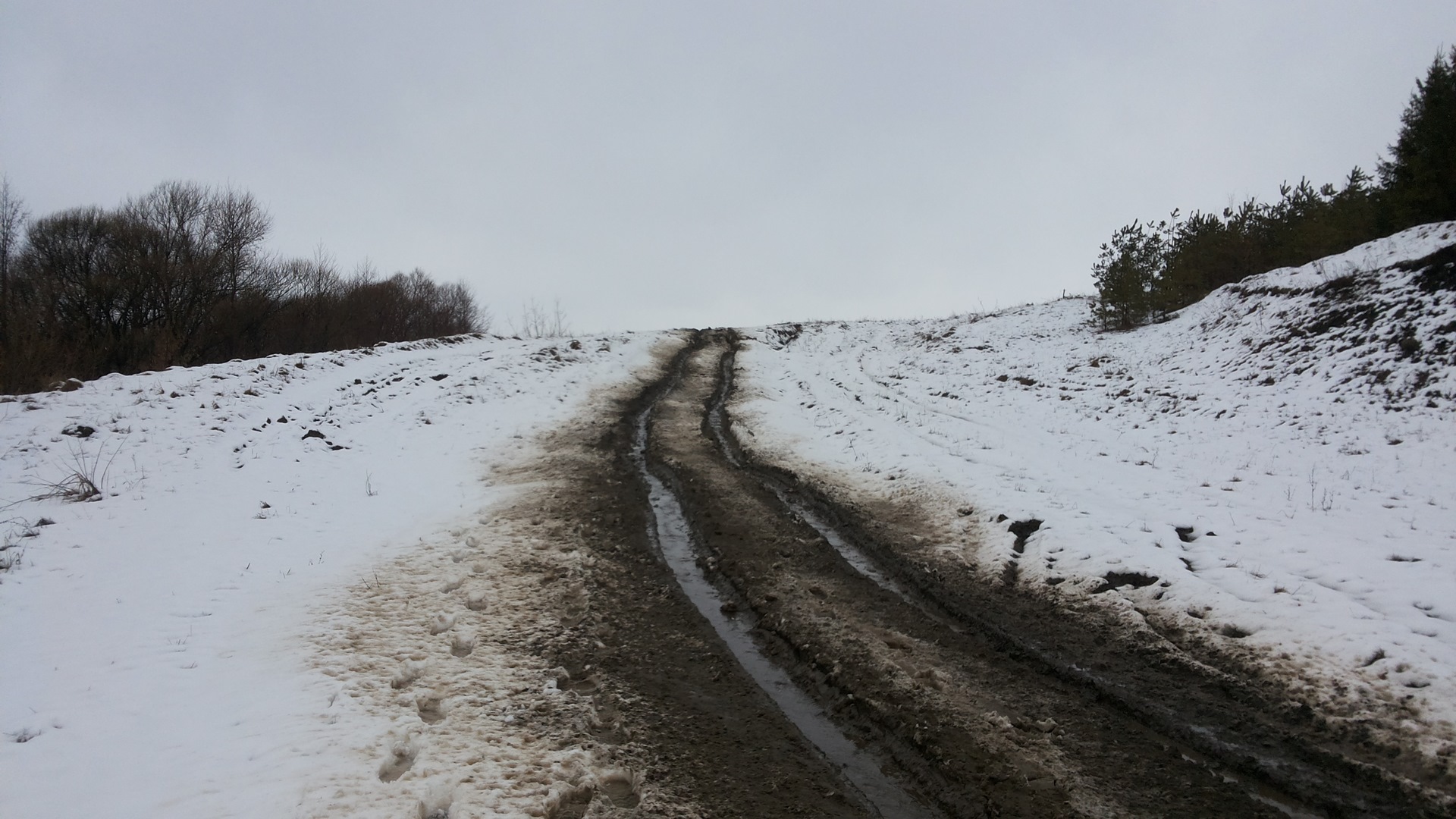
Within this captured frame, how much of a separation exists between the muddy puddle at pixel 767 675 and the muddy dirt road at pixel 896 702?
0.02 meters

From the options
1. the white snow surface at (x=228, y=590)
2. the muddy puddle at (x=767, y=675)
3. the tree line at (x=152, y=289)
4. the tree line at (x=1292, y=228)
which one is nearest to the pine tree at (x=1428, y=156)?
the tree line at (x=1292, y=228)

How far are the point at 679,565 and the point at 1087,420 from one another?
9.46m

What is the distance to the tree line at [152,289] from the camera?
22.1 metres

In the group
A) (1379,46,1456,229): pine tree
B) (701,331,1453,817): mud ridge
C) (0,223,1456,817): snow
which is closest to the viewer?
(701,331,1453,817): mud ridge

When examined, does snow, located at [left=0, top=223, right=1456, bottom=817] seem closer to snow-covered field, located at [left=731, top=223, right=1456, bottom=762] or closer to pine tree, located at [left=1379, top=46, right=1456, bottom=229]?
snow-covered field, located at [left=731, top=223, right=1456, bottom=762]

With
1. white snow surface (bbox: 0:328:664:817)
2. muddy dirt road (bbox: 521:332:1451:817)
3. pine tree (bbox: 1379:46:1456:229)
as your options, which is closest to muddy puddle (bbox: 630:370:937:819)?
muddy dirt road (bbox: 521:332:1451:817)

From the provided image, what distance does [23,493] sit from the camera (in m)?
8.39

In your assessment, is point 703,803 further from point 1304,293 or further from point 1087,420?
point 1304,293

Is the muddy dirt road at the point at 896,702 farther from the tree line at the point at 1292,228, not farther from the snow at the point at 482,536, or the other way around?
the tree line at the point at 1292,228

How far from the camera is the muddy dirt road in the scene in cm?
378

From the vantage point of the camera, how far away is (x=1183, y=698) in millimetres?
4680

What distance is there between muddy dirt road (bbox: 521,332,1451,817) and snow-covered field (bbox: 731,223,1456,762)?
637mm

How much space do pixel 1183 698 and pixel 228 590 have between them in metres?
8.64

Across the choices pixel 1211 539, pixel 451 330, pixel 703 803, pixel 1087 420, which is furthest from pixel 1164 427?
pixel 451 330
